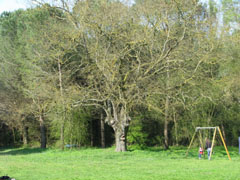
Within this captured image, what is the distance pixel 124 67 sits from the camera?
21344 millimetres


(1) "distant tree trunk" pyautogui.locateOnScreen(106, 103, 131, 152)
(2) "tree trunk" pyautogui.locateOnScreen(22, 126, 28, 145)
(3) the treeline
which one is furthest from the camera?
(2) "tree trunk" pyautogui.locateOnScreen(22, 126, 28, 145)

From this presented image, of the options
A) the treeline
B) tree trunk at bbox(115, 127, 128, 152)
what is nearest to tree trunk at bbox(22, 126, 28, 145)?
the treeline

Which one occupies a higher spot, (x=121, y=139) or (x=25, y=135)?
(x=25, y=135)

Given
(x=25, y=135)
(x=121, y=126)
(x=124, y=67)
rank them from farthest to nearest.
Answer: (x=25, y=135), (x=121, y=126), (x=124, y=67)

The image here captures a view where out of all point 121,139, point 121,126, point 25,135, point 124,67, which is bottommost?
point 121,139

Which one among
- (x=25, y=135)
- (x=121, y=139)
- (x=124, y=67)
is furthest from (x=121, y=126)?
(x=25, y=135)

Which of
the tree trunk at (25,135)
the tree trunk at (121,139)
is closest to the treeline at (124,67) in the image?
the tree trunk at (121,139)

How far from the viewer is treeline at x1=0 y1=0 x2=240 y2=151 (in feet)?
64.7

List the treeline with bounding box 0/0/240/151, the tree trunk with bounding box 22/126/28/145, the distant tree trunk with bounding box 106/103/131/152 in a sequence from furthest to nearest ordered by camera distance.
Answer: the tree trunk with bounding box 22/126/28/145
the distant tree trunk with bounding box 106/103/131/152
the treeline with bounding box 0/0/240/151

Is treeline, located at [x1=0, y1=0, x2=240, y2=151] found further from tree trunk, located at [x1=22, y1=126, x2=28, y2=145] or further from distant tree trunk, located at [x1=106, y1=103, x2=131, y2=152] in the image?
tree trunk, located at [x1=22, y1=126, x2=28, y2=145]

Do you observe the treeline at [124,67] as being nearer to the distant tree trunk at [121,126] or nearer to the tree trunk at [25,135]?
the distant tree trunk at [121,126]

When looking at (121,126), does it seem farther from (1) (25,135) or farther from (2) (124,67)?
(1) (25,135)

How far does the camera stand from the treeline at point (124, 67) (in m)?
19.7

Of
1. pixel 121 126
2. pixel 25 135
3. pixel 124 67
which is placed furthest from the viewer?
pixel 25 135
